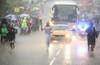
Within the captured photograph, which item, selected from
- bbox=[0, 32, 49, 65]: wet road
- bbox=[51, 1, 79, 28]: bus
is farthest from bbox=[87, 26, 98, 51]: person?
bbox=[51, 1, 79, 28]: bus

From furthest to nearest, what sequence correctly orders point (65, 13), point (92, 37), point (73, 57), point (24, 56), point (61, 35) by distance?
point (65, 13), point (61, 35), point (92, 37), point (24, 56), point (73, 57)

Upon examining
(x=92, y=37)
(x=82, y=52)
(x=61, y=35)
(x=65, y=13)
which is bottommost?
(x=82, y=52)

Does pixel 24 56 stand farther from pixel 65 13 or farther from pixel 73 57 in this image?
pixel 65 13

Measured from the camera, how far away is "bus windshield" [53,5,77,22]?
5277 centimetres

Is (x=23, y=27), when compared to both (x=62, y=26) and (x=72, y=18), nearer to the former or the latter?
(x=72, y=18)

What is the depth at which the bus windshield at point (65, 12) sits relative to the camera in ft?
173

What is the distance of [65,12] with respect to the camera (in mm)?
53625

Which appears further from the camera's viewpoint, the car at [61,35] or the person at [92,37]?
the car at [61,35]

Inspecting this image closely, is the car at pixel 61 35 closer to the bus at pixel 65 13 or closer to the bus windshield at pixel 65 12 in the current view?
the bus at pixel 65 13

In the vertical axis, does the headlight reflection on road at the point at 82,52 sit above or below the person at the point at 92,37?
below

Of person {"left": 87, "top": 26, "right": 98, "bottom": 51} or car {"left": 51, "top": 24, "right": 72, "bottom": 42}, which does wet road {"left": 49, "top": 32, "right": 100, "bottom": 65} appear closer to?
person {"left": 87, "top": 26, "right": 98, "bottom": 51}

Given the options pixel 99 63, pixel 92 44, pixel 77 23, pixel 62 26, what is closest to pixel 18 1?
pixel 77 23

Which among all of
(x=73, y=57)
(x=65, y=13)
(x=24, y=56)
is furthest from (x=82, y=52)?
(x=65, y=13)

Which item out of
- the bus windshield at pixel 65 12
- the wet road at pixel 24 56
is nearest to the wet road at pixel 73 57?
the wet road at pixel 24 56
